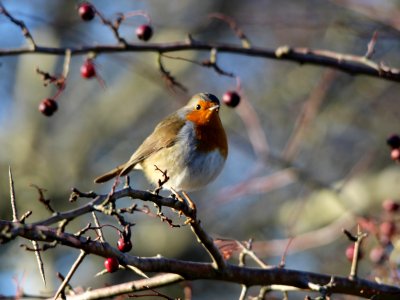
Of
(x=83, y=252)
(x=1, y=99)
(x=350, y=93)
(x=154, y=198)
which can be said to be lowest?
(x=83, y=252)

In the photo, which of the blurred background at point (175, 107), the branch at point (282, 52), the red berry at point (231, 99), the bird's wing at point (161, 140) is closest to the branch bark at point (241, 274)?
the branch at point (282, 52)

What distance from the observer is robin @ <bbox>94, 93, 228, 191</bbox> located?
159 inches

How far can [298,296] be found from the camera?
290 inches

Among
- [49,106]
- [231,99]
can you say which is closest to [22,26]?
[49,106]

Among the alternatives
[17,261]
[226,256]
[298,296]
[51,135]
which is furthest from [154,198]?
[51,135]

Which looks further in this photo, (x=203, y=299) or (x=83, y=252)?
(x=203, y=299)

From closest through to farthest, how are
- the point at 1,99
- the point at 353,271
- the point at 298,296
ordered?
the point at 353,271 < the point at 298,296 < the point at 1,99

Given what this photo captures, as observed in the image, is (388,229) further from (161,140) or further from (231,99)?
(161,140)

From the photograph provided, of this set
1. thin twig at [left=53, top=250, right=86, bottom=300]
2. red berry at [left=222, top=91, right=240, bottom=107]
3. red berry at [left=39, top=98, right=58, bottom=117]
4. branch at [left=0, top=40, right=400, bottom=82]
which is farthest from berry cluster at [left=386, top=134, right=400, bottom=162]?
thin twig at [left=53, top=250, right=86, bottom=300]

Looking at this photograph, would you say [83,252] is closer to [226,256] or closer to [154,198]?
[154,198]

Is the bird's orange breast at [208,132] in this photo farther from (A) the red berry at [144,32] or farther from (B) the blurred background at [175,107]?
(B) the blurred background at [175,107]

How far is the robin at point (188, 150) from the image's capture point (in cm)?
403

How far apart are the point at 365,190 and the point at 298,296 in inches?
62.1

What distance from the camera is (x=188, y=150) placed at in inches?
160
